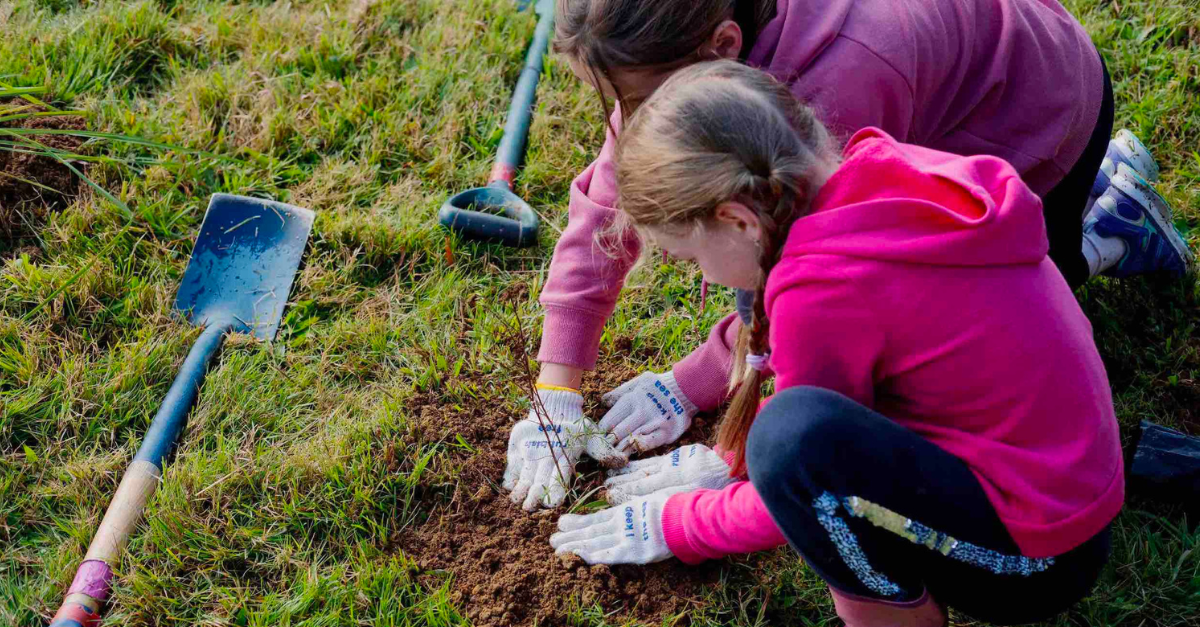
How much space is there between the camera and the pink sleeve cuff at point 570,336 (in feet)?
6.49

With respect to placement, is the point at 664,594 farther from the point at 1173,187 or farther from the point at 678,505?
the point at 1173,187

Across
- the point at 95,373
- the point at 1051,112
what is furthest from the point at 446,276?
the point at 1051,112

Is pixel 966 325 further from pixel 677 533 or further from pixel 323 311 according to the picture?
pixel 323 311

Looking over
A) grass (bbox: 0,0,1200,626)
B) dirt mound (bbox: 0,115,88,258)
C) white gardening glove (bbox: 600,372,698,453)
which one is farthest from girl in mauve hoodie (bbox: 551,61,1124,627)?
dirt mound (bbox: 0,115,88,258)

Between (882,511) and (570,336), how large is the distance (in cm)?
81

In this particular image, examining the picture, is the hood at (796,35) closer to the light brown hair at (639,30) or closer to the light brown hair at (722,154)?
the light brown hair at (639,30)

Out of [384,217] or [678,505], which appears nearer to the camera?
[678,505]

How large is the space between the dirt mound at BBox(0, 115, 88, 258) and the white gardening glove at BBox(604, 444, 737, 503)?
5.42 feet

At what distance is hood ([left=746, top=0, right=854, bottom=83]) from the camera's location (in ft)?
5.43

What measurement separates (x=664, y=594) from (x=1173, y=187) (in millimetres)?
1796

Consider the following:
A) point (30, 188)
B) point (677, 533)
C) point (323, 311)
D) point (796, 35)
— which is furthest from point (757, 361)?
point (30, 188)

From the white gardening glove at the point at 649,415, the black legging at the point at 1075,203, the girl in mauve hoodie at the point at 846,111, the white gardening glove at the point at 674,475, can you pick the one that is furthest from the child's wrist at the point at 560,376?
the black legging at the point at 1075,203

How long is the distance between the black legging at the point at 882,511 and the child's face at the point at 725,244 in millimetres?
218

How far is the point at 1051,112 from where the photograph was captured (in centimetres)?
185
